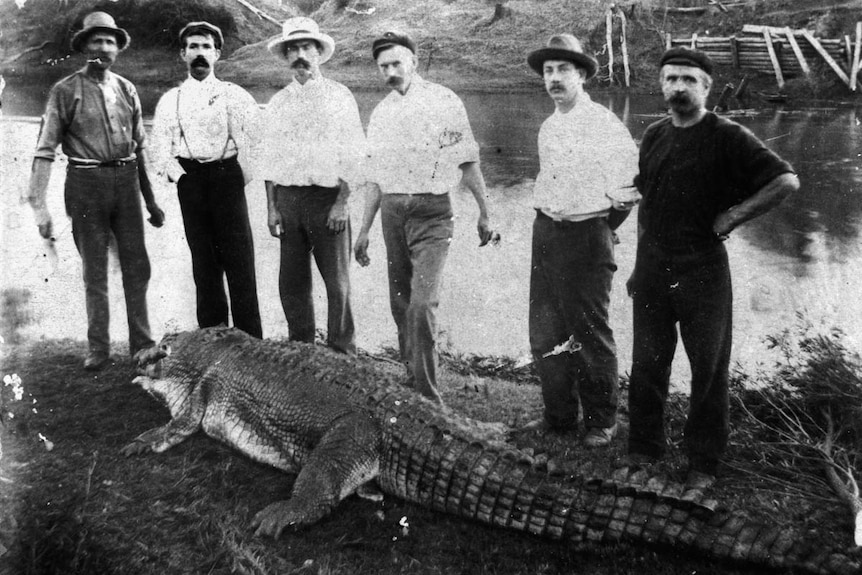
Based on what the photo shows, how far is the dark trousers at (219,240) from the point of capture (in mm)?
4520

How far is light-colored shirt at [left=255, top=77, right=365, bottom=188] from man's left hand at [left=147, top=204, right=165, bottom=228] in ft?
3.62

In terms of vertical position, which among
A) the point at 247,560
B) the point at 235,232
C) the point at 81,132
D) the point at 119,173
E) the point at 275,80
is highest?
the point at 275,80

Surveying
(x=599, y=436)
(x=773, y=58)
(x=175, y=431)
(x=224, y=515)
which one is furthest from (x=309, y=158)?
(x=773, y=58)

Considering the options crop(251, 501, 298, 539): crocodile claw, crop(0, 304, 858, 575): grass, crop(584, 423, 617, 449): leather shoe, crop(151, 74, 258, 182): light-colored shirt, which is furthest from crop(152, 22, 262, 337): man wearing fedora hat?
crop(584, 423, 617, 449): leather shoe

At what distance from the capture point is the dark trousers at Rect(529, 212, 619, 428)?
11.7 ft

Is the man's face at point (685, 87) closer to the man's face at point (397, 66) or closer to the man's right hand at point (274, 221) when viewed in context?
the man's face at point (397, 66)

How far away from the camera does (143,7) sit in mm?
4488

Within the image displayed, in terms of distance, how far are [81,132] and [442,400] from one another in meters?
2.95

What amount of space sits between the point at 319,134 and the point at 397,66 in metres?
0.73

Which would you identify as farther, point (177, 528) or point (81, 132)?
point (81, 132)

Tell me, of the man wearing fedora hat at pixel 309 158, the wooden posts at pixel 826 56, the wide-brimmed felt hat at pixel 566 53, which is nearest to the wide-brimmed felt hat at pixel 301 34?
the man wearing fedora hat at pixel 309 158

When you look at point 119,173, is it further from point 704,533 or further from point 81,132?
point 704,533

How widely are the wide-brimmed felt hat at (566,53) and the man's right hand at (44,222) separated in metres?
3.11

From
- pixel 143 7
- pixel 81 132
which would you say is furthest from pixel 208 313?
pixel 143 7
